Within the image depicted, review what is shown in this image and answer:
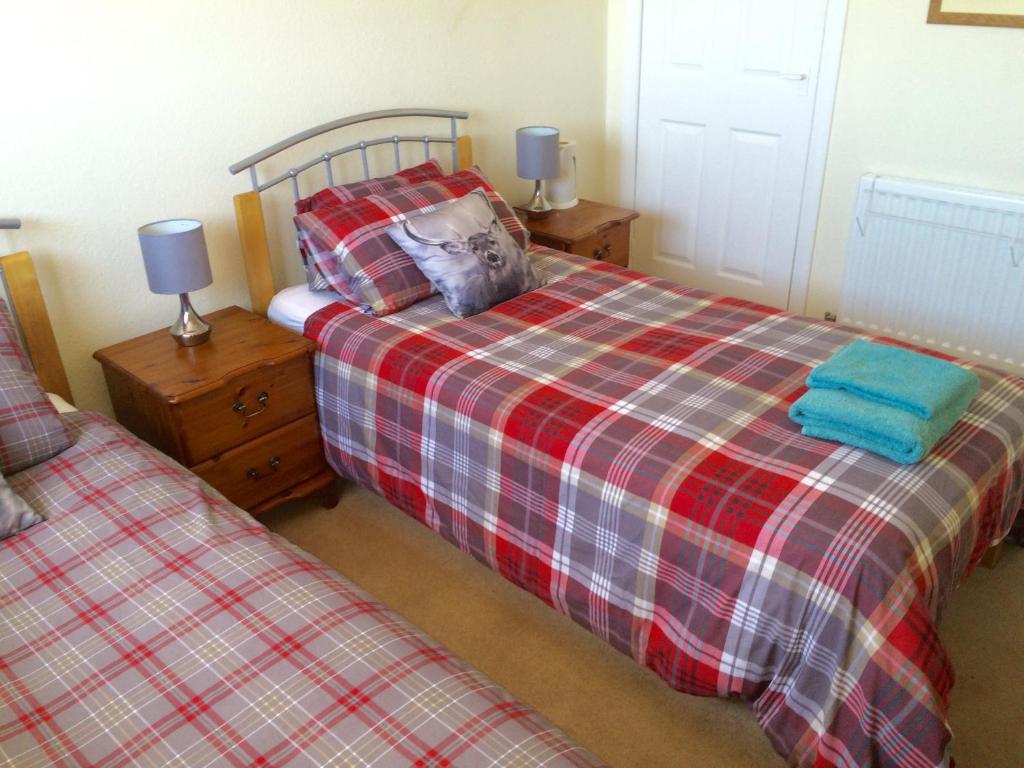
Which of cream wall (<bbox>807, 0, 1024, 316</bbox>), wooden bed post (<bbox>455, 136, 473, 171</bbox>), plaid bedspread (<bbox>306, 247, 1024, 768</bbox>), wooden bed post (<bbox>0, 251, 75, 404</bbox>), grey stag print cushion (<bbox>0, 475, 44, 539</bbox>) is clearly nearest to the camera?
plaid bedspread (<bbox>306, 247, 1024, 768</bbox>)

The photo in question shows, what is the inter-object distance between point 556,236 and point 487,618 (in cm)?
157

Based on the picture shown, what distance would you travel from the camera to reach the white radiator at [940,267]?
287 centimetres

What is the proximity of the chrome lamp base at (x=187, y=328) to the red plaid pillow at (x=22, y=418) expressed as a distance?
1.53 ft

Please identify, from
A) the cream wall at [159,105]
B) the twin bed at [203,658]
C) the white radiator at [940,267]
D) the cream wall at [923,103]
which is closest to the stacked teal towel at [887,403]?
the twin bed at [203,658]

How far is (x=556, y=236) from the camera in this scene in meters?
3.23

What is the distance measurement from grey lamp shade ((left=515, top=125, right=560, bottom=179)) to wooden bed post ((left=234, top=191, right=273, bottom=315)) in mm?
1056

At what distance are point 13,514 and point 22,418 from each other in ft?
0.84

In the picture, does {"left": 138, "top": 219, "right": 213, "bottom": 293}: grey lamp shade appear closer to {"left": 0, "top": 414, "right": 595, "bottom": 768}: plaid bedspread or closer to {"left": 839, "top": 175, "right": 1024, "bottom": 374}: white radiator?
{"left": 0, "top": 414, "right": 595, "bottom": 768}: plaid bedspread

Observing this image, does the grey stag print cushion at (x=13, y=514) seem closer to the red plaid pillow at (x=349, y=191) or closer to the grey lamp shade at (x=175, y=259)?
the grey lamp shade at (x=175, y=259)

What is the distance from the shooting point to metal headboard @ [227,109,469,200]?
2.64m

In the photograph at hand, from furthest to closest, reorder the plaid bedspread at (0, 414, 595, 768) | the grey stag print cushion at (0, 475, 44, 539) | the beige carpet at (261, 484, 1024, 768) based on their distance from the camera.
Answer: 1. the beige carpet at (261, 484, 1024, 768)
2. the grey stag print cushion at (0, 475, 44, 539)
3. the plaid bedspread at (0, 414, 595, 768)

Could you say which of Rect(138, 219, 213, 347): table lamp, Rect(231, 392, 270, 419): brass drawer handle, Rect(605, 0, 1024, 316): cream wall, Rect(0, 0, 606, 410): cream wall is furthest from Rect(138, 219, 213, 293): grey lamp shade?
Rect(605, 0, 1024, 316): cream wall

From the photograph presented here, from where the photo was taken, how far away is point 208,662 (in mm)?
1410

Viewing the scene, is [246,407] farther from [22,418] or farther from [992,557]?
[992,557]
